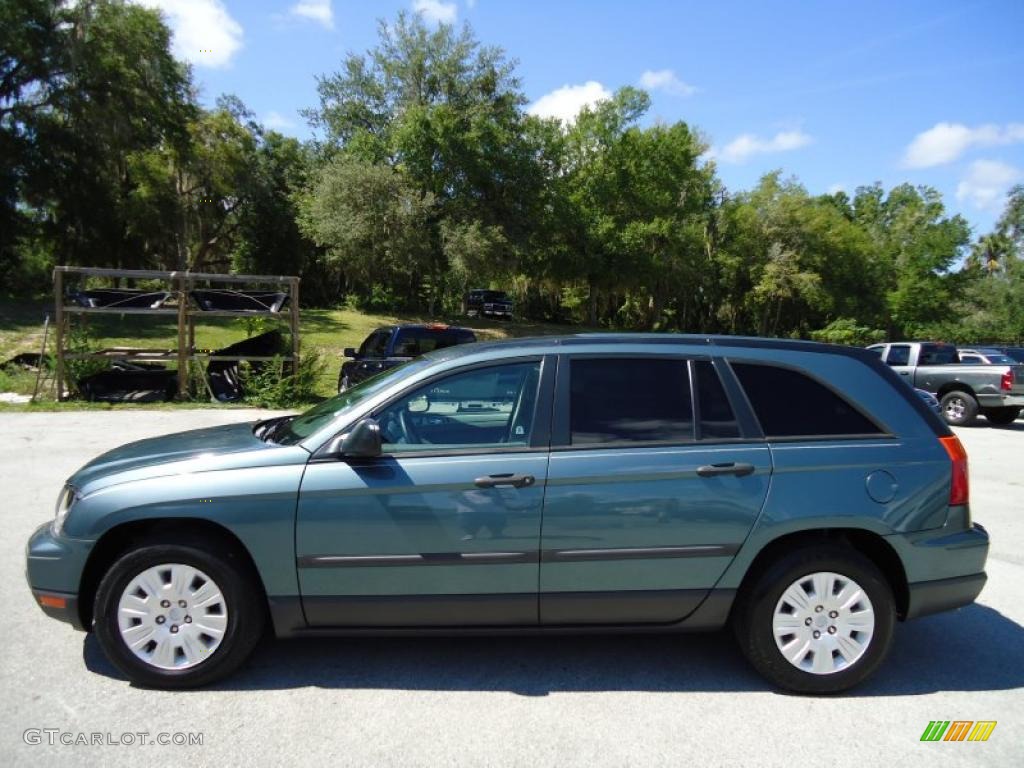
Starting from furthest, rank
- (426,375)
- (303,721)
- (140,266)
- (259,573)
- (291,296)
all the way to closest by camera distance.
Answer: (140,266) < (291,296) < (426,375) < (259,573) < (303,721)

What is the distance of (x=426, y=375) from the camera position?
3506 mm

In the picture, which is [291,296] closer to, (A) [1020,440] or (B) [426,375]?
(B) [426,375]

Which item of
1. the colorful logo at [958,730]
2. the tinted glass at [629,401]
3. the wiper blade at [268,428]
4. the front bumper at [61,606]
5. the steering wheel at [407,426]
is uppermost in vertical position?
the tinted glass at [629,401]

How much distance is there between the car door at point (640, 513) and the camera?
10.7 feet

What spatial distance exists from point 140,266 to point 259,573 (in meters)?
41.3

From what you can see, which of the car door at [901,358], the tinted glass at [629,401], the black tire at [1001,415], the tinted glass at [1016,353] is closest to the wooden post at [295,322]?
the tinted glass at [629,401]

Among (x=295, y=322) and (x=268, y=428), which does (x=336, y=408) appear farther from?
(x=295, y=322)

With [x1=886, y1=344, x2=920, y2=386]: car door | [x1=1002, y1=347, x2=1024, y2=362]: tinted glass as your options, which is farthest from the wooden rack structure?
[x1=1002, y1=347, x2=1024, y2=362]: tinted glass

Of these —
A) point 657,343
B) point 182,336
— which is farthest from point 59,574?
point 182,336

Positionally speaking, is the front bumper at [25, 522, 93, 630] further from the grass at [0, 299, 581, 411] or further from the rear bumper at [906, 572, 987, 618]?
the grass at [0, 299, 581, 411]

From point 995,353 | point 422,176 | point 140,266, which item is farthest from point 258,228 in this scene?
point 995,353

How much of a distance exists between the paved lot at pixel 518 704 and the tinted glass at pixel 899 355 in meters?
13.1

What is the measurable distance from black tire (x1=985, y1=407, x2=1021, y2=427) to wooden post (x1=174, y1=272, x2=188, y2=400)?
17392 millimetres

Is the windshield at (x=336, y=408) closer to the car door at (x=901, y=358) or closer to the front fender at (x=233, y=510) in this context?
the front fender at (x=233, y=510)
